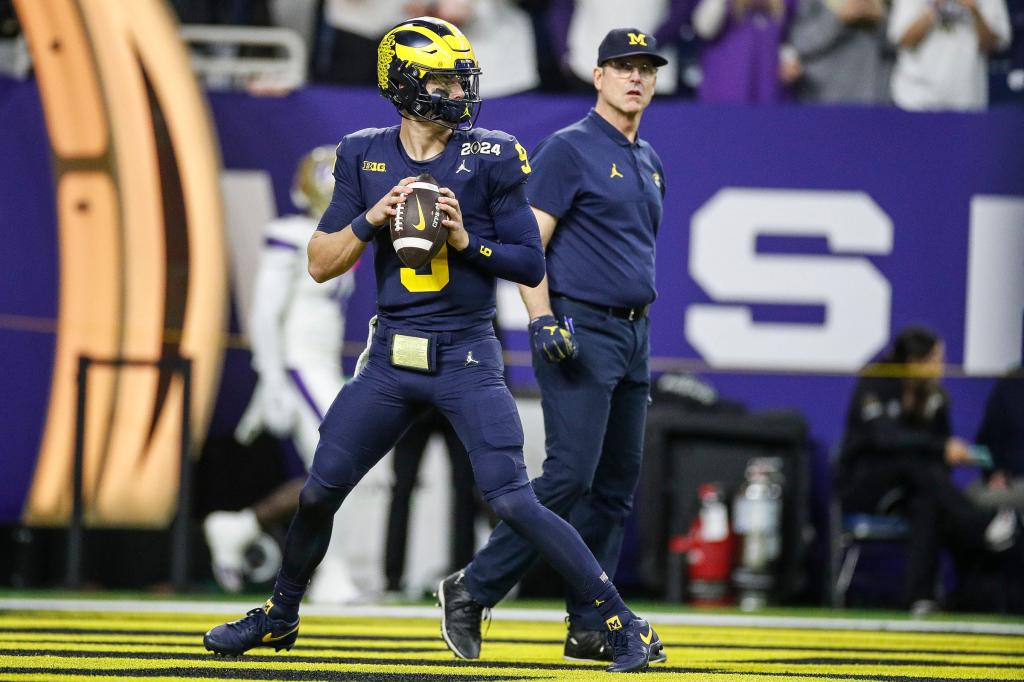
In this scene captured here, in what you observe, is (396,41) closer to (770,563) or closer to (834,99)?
(770,563)

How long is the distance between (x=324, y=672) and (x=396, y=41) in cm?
175

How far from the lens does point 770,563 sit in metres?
9.48

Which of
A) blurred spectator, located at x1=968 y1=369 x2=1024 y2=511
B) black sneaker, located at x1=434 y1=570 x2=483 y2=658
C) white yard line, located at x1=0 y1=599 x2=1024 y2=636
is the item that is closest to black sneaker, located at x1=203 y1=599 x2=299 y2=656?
black sneaker, located at x1=434 y1=570 x2=483 y2=658

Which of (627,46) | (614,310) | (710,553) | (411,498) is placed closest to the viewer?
(614,310)

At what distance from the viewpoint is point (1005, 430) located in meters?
10.0

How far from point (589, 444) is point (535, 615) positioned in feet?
9.54

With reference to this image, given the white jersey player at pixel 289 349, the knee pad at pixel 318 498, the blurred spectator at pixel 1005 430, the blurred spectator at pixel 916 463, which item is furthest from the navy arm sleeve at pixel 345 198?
the blurred spectator at pixel 1005 430

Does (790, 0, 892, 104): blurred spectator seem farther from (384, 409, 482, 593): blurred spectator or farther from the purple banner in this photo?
(384, 409, 482, 593): blurred spectator

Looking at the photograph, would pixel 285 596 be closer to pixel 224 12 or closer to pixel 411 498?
pixel 411 498

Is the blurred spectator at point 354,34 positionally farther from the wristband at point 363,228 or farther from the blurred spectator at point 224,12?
the wristband at point 363,228

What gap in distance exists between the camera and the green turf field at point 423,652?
15.8 feet

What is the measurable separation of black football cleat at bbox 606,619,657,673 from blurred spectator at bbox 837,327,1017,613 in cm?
480

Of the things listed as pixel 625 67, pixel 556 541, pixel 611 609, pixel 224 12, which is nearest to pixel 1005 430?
pixel 625 67

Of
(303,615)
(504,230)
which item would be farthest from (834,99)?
(504,230)
